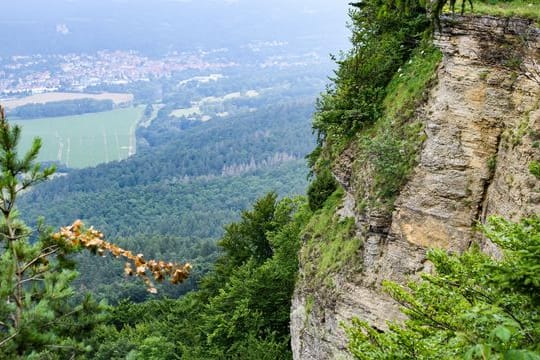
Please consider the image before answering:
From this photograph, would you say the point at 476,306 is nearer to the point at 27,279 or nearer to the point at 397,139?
the point at 27,279

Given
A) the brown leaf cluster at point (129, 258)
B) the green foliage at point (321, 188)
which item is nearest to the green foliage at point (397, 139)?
the green foliage at point (321, 188)

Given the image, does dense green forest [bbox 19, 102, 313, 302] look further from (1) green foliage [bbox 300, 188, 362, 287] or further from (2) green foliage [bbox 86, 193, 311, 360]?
(1) green foliage [bbox 300, 188, 362, 287]

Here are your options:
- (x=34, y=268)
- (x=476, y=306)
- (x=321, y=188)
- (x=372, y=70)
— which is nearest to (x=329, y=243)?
(x=321, y=188)

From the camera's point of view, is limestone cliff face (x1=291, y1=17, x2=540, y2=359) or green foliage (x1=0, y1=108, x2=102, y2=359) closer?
green foliage (x1=0, y1=108, x2=102, y2=359)

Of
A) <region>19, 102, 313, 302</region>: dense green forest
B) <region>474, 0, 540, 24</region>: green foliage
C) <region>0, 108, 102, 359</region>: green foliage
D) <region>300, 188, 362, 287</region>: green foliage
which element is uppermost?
<region>474, 0, 540, 24</region>: green foliage

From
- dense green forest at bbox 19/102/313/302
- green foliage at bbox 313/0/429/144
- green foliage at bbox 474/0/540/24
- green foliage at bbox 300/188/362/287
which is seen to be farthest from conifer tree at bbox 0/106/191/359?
dense green forest at bbox 19/102/313/302

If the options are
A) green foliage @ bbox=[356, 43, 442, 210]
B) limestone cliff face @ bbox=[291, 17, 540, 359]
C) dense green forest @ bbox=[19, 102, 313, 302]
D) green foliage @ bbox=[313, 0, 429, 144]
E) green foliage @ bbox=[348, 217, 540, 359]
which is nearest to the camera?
green foliage @ bbox=[348, 217, 540, 359]

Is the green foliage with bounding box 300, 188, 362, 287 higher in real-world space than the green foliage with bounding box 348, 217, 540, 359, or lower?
lower
